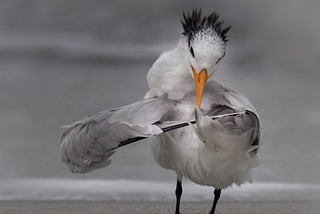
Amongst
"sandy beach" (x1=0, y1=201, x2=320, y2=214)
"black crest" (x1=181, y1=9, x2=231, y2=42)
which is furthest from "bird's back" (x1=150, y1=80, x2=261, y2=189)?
"sandy beach" (x1=0, y1=201, x2=320, y2=214)

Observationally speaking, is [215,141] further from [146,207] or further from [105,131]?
[146,207]

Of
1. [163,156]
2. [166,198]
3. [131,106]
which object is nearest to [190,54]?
[131,106]

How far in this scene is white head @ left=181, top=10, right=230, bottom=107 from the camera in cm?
133

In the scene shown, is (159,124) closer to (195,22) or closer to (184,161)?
(184,161)

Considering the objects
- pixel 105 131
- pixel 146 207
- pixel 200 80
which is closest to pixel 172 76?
pixel 200 80

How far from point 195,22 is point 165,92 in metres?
0.19

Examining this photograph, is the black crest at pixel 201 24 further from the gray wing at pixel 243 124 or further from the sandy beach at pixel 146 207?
the sandy beach at pixel 146 207

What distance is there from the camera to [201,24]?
4.53 ft

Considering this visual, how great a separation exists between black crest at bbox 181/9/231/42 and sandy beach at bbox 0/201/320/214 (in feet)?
2.57

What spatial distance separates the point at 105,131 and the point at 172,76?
0.25 meters

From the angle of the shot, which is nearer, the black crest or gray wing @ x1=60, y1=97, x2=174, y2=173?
Result: gray wing @ x1=60, y1=97, x2=174, y2=173

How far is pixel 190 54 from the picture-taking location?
1380mm

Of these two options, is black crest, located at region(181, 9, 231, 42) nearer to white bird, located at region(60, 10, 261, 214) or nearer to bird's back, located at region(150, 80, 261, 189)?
white bird, located at region(60, 10, 261, 214)

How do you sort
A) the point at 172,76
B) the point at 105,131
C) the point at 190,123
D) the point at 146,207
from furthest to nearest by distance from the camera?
the point at 146,207, the point at 172,76, the point at 105,131, the point at 190,123
